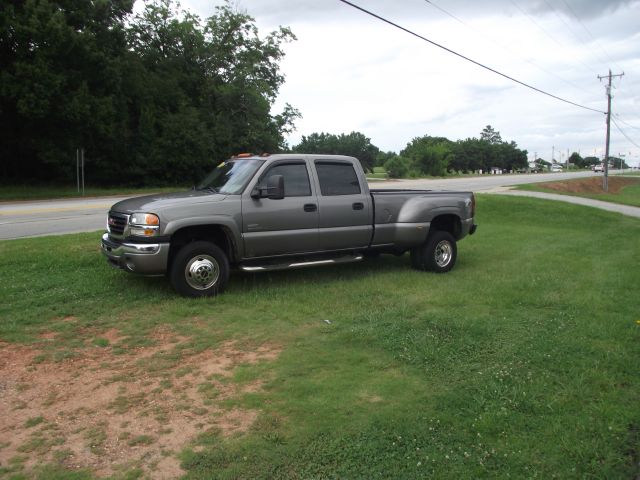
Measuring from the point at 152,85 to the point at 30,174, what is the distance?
9841 millimetres

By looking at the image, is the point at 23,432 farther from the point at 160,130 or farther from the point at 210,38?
the point at 210,38

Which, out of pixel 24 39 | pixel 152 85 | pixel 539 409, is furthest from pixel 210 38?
pixel 539 409

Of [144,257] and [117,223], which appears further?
[117,223]

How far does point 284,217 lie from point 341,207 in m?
0.98

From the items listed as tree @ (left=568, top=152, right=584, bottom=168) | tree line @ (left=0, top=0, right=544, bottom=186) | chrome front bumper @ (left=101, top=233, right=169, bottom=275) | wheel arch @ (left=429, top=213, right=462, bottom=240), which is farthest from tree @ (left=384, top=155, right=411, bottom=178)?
tree @ (left=568, top=152, right=584, bottom=168)

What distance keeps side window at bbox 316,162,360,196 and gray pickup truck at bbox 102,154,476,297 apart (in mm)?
15

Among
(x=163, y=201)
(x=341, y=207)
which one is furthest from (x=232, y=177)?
(x=341, y=207)

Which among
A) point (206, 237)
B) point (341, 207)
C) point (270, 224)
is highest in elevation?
point (341, 207)

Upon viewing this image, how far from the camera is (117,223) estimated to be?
690cm

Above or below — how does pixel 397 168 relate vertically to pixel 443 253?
above

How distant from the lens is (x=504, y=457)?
11.2 ft

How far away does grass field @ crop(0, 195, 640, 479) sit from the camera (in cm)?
340

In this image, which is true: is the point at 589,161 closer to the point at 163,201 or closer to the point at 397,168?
the point at 397,168

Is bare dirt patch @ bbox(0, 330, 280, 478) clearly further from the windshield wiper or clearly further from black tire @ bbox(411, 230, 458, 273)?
black tire @ bbox(411, 230, 458, 273)
